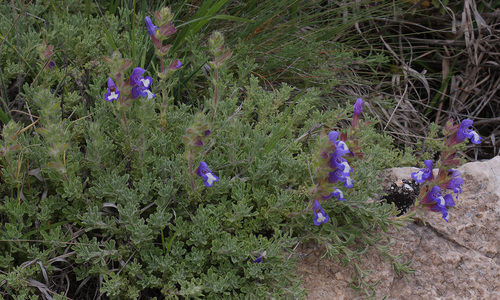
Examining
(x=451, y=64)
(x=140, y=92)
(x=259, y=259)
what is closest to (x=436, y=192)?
(x=259, y=259)

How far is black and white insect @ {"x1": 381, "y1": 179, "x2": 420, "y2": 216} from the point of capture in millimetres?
2975

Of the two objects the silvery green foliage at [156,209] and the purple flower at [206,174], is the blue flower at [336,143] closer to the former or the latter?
the silvery green foliage at [156,209]

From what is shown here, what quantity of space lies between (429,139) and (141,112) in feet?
7.83

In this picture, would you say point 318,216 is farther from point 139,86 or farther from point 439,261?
point 139,86

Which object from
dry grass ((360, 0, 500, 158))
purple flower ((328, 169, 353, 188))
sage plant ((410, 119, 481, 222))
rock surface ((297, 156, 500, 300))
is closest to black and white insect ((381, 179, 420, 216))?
rock surface ((297, 156, 500, 300))

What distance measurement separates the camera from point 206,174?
7.75ft

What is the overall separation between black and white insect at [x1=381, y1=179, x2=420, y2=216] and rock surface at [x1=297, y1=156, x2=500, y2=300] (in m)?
0.11

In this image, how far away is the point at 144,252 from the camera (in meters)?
Result: 2.39

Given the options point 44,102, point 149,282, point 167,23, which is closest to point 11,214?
point 44,102

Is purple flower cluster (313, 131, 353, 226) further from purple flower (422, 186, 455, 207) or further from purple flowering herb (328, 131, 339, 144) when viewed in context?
purple flower (422, 186, 455, 207)

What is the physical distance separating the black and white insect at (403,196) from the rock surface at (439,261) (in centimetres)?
11

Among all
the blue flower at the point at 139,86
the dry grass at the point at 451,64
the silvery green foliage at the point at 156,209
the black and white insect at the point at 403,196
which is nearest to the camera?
the silvery green foliage at the point at 156,209

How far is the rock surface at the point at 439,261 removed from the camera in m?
2.59

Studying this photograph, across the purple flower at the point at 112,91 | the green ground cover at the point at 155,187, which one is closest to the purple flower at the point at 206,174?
the green ground cover at the point at 155,187
